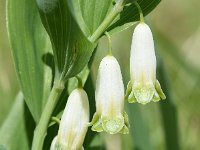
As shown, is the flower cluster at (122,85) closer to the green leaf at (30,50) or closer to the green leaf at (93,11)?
the green leaf at (93,11)

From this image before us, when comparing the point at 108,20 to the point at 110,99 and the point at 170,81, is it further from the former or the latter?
the point at 170,81

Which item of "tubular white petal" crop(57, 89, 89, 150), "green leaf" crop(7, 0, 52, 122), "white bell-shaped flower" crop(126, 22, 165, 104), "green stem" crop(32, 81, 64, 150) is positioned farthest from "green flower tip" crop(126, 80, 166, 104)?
"green leaf" crop(7, 0, 52, 122)

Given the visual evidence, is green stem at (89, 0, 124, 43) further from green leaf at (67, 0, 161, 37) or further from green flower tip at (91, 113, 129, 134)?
green flower tip at (91, 113, 129, 134)

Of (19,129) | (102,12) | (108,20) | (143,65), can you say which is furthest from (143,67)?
(19,129)

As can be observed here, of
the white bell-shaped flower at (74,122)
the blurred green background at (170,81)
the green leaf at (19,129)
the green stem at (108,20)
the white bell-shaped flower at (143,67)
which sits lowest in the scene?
the blurred green background at (170,81)

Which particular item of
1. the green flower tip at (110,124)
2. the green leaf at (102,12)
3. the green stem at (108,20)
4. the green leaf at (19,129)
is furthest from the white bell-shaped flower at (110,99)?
the green leaf at (19,129)

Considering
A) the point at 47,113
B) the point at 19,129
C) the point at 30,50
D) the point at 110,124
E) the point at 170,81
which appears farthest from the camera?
the point at 170,81
